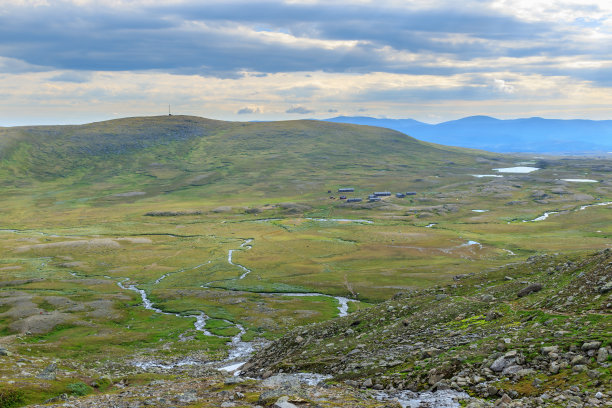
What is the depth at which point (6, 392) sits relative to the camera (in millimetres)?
32156

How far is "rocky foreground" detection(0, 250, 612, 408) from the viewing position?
2247cm

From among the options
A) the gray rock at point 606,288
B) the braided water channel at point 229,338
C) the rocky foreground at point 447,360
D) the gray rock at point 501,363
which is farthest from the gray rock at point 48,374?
the gray rock at point 606,288

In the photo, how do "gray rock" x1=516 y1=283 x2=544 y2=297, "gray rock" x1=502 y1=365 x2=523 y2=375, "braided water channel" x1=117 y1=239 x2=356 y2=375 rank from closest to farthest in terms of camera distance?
1. "gray rock" x1=502 y1=365 x2=523 y2=375
2. "gray rock" x1=516 y1=283 x2=544 y2=297
3. "braided water channel" x1=117 y1=239 x2=356 y2=375

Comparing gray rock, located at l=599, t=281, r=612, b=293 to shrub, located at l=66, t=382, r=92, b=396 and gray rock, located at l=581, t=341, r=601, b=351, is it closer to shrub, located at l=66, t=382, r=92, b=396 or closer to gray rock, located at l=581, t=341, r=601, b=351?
gray rock, located at l=581, t=341, r=601, b=351

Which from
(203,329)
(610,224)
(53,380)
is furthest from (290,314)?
(610,224)

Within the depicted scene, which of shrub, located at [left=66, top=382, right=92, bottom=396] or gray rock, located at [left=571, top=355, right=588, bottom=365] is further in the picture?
shrub, located at [left=66, top=382, right=92, bottom=396]

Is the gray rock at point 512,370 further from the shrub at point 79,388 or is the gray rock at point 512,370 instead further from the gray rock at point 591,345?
the shrub at point 79,388

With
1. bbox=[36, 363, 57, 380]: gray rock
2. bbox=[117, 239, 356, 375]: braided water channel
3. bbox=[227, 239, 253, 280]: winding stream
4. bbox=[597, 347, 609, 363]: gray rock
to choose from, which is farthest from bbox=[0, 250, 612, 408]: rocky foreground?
bbox=[227, 239, 253, 280]: winding stream

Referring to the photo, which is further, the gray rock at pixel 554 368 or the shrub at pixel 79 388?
the shrub at pixel 79 388

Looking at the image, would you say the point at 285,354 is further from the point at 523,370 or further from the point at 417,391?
the point at 523,370

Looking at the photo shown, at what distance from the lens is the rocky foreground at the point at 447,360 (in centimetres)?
2247

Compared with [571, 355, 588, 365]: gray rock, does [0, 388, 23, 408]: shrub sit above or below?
below

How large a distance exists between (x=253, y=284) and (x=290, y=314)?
28132mm

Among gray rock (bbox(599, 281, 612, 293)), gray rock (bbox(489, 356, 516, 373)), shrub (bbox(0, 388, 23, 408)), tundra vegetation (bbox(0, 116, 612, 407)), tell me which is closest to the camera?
gray rock (bbox(489, 356, 516, 373))
